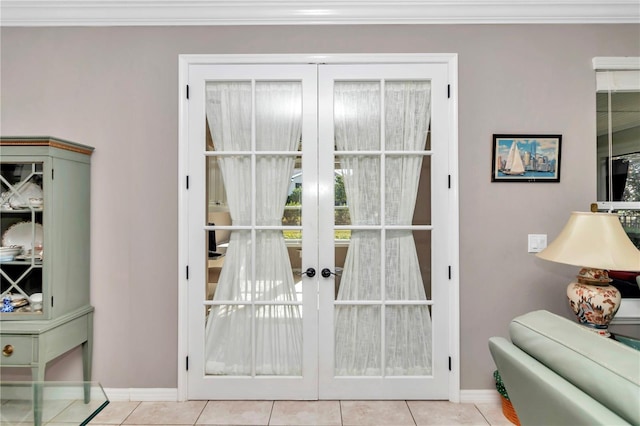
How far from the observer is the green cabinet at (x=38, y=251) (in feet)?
6.86

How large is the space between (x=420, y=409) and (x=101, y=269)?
228 cm

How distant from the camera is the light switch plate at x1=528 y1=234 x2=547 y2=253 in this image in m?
2.47

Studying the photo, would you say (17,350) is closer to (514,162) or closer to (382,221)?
(382,221)

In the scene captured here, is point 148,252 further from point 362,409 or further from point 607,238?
point 607,238

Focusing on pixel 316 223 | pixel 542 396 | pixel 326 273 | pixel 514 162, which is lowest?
pixel 542 396

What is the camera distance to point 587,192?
248cm

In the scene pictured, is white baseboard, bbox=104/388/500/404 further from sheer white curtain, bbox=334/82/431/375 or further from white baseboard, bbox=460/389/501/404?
sheer white curtain, bbox=334/82/431/375

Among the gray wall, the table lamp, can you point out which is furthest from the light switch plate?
the table lamp

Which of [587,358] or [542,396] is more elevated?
[587,358]

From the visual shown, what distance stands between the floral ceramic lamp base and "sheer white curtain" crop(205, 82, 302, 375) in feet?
5.49

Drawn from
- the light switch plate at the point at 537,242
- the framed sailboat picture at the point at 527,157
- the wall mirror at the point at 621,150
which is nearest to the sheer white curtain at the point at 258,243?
the framed sailboat picture at the point at 527,157

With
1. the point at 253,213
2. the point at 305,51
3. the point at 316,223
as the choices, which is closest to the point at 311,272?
the point at 316,223

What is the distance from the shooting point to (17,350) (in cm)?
208

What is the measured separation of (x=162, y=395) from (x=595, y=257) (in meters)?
2.74
